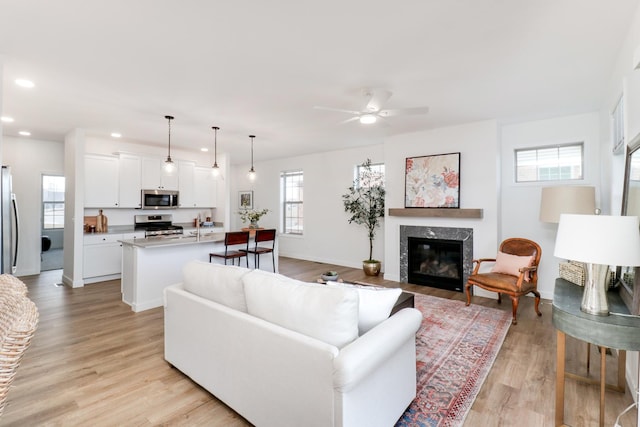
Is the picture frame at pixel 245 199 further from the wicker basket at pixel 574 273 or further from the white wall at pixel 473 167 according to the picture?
the wicker basket at pixel 574 273

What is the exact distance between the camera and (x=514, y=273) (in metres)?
3.91

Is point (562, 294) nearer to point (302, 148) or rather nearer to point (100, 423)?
point (100, 423)

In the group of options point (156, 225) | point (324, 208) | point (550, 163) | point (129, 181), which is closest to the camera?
point (550, 163)

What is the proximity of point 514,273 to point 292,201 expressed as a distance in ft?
16.9

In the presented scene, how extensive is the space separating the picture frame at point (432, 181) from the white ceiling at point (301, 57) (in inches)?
30.7

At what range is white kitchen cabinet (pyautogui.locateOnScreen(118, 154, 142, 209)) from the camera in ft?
18.8

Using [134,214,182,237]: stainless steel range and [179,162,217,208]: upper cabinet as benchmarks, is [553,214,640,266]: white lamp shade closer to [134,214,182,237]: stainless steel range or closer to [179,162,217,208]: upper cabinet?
[134,214,182,237]: stainless steel range

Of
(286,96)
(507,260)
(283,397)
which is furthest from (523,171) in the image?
(283,397)

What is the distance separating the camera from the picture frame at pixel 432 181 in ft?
15.4

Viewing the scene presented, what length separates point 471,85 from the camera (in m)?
3.17

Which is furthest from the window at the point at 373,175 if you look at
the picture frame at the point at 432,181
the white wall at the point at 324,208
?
the picture frame at the point at 432,181

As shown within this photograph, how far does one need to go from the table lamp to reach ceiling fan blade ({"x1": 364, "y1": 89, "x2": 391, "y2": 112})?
1.88 m

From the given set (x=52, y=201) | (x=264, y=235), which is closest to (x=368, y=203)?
(x=264, y=235)

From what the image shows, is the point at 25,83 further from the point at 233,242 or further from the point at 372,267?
the point at 372,267
